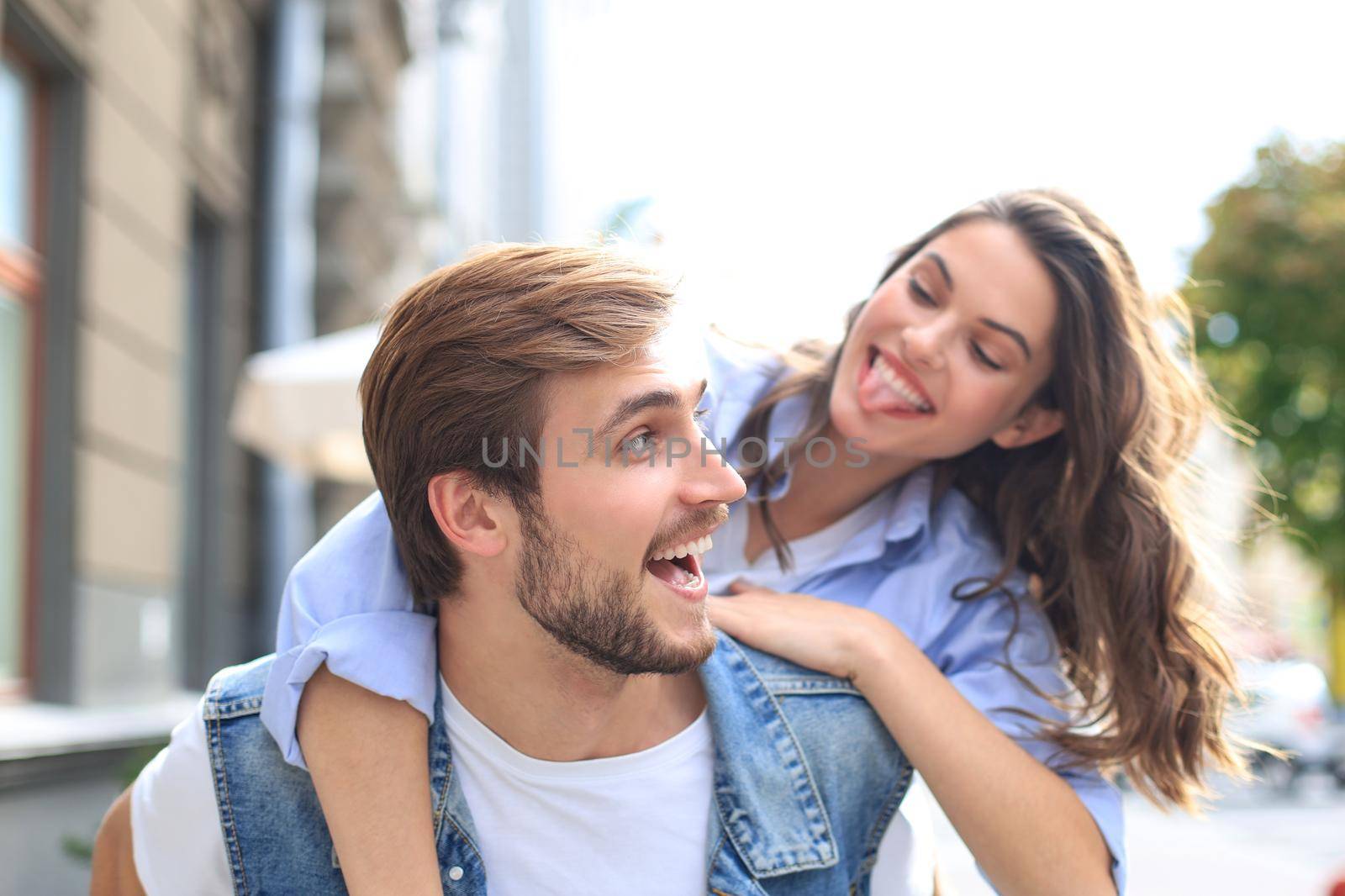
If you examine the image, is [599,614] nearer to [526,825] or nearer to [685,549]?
[685,549]

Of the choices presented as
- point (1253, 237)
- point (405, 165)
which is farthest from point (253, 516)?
point (1253, 237)

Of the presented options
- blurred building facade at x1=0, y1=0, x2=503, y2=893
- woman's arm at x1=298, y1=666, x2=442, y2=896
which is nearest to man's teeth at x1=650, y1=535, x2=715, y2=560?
woman's arm at x1=298, y1=666, x2=442, y2=896

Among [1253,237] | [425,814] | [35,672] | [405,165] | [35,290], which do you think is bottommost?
[35,672]

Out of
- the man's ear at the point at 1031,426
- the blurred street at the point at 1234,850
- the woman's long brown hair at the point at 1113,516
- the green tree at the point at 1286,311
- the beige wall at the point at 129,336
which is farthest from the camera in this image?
the green tree at the point at 1286,311

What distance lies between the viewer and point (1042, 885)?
244cm

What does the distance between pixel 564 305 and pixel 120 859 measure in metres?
1.27

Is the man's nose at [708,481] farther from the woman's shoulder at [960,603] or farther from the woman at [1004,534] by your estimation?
the woman's shoulder at [960,603]

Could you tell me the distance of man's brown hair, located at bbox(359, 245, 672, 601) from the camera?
7.06 feet

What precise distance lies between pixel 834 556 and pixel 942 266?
0.69m

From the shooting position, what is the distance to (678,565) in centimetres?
228

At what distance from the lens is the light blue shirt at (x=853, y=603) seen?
217 centimetres

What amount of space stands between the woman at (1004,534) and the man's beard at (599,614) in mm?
337

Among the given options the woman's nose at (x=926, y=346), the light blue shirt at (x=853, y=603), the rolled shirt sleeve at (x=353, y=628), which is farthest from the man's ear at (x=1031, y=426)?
the rolled shirt sleeve at (x=353, y=628)

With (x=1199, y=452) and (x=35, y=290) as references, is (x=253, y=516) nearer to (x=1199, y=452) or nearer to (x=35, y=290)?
(x=35, y=290)
